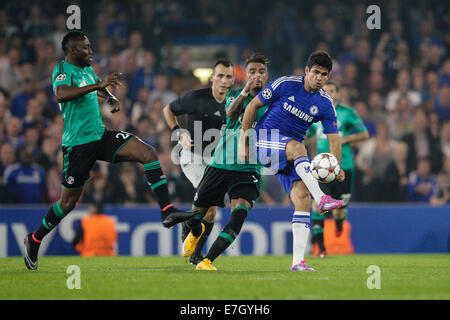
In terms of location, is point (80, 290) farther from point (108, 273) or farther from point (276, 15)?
point (276, 15)

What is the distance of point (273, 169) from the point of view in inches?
294

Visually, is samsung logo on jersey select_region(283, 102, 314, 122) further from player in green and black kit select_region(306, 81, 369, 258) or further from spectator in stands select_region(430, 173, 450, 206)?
spectator in stands select_region(430, 173, 450, 206)

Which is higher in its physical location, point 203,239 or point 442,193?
point 442,193

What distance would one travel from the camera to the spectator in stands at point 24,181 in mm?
12391

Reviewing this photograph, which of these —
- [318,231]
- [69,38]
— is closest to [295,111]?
[69,38]

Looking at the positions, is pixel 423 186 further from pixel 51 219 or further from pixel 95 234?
pixel 51 219

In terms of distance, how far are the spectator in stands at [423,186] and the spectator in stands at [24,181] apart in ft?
21.8

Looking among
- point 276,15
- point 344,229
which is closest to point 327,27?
point 276,15

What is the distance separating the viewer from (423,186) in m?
13.5

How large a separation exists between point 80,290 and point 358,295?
2219 mm

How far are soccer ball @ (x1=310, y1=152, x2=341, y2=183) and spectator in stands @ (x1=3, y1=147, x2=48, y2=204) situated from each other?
263 inches

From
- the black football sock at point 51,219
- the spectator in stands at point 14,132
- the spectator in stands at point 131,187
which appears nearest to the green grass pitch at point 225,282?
the black football sock at point 51,219

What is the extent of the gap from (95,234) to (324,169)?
5.58m

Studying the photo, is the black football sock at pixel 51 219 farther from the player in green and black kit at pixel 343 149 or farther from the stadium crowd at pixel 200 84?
the stadium crowd at pixel 200 84
